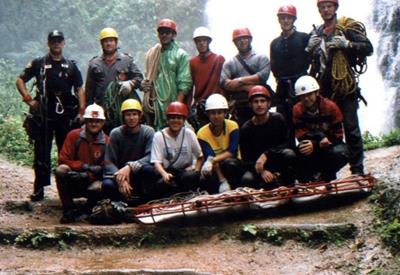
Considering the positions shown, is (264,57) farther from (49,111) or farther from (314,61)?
(49,111)

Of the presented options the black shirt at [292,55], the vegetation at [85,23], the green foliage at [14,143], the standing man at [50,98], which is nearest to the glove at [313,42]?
the black shirt at [292,55]

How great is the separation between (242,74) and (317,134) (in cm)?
140

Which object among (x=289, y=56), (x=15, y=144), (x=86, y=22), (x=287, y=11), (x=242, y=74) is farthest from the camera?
(x=86, y=22)

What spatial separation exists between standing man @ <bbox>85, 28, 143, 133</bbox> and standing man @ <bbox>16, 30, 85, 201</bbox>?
219mm

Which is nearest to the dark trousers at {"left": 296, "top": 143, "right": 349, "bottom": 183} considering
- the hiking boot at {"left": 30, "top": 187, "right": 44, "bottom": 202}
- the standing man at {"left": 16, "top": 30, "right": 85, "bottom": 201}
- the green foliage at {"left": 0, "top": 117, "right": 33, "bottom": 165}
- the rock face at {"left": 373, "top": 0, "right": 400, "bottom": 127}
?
the standing man at {"left": 16, "top": 30, "right": 85, "bottom": 201}

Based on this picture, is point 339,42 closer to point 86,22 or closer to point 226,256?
point 226,256

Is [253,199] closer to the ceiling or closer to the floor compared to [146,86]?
closer to the floor

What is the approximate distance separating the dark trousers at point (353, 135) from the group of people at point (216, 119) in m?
0.01

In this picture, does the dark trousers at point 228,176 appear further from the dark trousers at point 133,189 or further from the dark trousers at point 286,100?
the dark trousers at point 286,100

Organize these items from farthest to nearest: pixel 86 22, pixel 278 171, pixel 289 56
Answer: pixel 86 22 < pixel 289 56 < pixel 278 171

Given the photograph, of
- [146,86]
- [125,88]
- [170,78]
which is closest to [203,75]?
[170,78]

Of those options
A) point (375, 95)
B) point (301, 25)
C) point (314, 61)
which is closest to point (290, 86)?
point (314, 61)

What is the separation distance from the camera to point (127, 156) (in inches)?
279

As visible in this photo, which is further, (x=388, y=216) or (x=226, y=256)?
(x=226, y=256)
